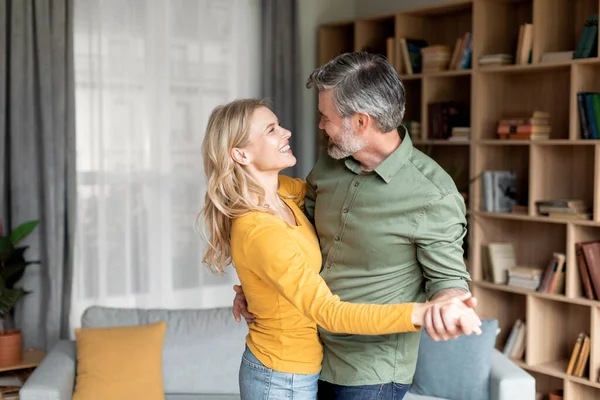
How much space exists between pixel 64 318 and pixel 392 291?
117 inches

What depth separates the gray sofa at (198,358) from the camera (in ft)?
11.4

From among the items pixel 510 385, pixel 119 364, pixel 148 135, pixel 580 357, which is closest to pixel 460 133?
pixel 580 357

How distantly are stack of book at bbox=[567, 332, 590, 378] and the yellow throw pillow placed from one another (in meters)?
2.05

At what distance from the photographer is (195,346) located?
370 cm

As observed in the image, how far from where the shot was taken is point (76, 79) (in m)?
4.50

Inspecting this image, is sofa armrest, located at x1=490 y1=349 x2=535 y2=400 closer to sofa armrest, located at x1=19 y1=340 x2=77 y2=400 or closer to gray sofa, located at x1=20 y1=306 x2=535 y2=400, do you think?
gray sofa, located at x1=20 y1=306 x2=535 y2=400

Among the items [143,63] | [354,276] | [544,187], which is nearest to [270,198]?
[354,276]

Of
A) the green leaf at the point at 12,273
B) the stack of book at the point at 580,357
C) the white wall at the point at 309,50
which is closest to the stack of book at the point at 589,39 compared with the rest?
the stack of book at the point at 580,357

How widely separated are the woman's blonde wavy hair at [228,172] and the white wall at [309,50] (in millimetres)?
3383

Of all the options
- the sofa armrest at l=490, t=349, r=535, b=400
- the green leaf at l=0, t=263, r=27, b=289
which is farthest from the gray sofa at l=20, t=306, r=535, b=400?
the green leaf at l=0, t=263, r=27, b=289

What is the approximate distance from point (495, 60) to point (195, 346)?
2.17 metres

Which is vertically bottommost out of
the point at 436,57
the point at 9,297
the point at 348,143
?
the point at 9,297

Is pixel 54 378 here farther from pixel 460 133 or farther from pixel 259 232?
pixel 460 133

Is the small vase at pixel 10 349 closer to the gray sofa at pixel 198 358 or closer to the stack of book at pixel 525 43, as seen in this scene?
the gray sofa at pixel 198 358
